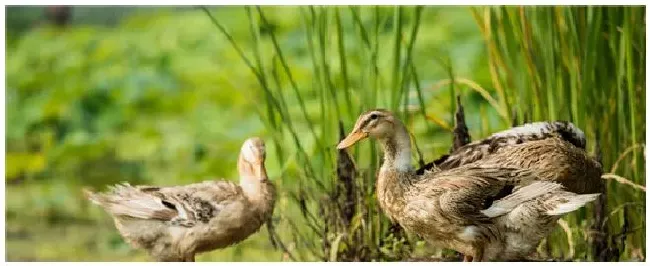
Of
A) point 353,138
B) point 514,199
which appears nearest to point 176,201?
point 353,138

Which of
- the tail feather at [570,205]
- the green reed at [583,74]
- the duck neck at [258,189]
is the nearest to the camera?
the tail feather at [570,205]

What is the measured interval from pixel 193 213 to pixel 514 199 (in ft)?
2.13

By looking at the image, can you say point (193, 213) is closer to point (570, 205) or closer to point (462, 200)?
point (462, 200)

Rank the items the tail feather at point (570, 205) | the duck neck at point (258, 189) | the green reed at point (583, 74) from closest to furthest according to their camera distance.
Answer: the tail feather at point (570, 205)
the duck neck at point (258, 189)
the green reed at point (583, 74)

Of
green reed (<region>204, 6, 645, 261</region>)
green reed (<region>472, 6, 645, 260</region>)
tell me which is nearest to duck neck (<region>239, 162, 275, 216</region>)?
green reed (<region>204, 6, 645, 261</region>)

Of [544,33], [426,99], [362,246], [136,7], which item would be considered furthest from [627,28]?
[136,7]

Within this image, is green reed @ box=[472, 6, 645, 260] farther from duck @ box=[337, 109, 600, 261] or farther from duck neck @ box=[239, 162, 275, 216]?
duck neck @ box=[239, 162, 275, 216]

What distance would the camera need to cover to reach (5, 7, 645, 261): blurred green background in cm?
344

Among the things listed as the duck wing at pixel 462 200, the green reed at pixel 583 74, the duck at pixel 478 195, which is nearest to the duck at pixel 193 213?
the duck at pixel 478 195

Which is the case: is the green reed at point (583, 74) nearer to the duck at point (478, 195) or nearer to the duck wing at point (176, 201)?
the duck at point (478, 195)

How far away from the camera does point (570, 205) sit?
3.19m

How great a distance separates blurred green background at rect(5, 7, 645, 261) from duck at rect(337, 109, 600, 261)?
0.15 meters

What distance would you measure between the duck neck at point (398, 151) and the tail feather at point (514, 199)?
0.61 feet

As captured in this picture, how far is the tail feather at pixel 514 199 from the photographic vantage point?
321 centimetres
